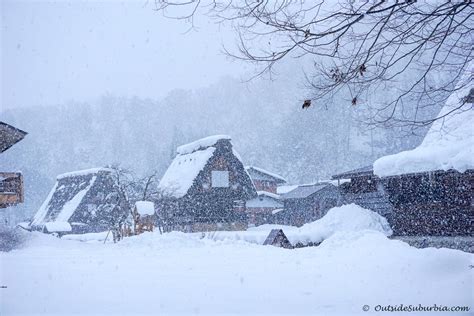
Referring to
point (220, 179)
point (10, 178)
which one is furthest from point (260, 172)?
point (10, 178)

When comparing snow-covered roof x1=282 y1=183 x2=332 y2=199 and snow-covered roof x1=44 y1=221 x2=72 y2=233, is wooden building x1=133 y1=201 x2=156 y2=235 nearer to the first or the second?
snow-covered roof x1=44 y1=221 x2=72 y2=233

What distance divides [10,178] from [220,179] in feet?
48.7

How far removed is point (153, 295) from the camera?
4.78 meters

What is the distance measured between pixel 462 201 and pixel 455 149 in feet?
6.65

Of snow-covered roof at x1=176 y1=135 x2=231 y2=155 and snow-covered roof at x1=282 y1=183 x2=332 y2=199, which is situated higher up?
snow-covered roof at x1=176 y1=135 x2=231 y2=155

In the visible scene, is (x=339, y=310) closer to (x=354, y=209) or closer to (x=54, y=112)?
(x=354, y=209)

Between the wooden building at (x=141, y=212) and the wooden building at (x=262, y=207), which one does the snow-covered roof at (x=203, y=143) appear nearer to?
the wooden building at (x=141, y=212)

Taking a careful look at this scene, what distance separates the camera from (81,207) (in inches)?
1280

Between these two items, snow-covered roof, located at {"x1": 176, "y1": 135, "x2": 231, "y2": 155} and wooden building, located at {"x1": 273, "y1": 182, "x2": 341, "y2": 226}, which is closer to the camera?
snow-covered roof, located at {"x1": 176, "y1": 135, "x2": 231, "y2": 155}

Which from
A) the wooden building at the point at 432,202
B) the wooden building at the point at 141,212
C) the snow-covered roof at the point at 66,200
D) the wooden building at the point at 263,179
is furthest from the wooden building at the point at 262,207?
the wooden building at the point at 432,202

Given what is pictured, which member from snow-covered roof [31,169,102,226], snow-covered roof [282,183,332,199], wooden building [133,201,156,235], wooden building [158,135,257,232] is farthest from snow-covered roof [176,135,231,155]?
snow-covered roof [282,183,332,199]

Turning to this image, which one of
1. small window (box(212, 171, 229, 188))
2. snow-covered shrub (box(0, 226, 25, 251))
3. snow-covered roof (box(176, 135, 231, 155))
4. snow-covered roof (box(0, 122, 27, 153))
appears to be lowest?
snow-covered shrub (box(0, 226, 25, 251))

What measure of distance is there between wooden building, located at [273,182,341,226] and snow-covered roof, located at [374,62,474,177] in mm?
24925

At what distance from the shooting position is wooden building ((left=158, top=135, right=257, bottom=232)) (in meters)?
25.7
